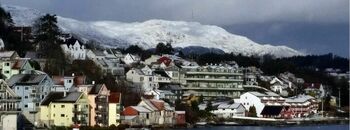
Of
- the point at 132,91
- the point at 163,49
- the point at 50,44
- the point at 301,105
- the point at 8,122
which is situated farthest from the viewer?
the point at 163,49

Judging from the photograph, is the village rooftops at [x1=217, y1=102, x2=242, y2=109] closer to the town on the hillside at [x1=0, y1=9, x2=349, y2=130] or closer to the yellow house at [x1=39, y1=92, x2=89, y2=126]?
the town on the hillside at [x1=0, y1=9, x2=349, y2=130]

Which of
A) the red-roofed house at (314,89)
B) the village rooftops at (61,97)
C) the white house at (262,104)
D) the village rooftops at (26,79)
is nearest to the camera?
the village rooftops at (61,97)

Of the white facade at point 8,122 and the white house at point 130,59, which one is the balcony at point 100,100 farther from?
the white house at point 130,59

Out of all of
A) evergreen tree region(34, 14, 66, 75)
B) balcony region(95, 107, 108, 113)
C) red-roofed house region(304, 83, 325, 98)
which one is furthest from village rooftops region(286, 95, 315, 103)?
balcony region(95, 107, 108, 113)

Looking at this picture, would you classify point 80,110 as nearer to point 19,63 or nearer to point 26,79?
point 26,79

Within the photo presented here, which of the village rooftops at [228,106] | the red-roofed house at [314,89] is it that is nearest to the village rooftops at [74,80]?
the village rooftops at [228,106]

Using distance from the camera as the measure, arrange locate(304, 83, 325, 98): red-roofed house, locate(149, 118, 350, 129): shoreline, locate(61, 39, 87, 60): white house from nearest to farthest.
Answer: locate(149, 118, 350, 129): shoreline
locate(61, 39, 87, 60): white house
locate(304, 83, 325, 98): red-roofed house

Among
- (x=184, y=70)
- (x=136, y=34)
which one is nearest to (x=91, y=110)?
(x=184, y=70)

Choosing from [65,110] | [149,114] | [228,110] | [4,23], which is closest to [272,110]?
[228,110]
